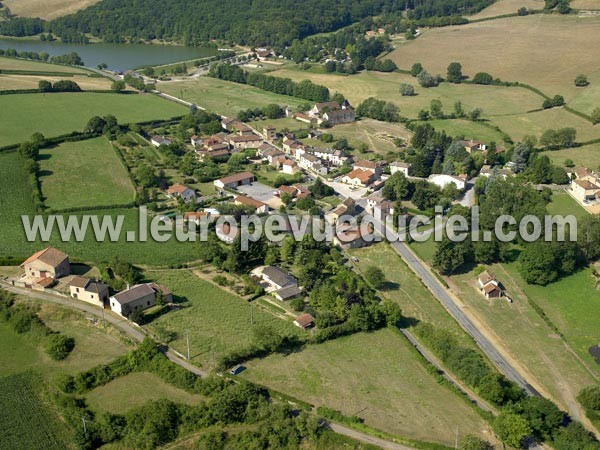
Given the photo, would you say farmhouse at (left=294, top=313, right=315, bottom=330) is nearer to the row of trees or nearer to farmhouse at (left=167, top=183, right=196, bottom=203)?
farmhouse at (left=167, top=183, right=196, bottom=203)

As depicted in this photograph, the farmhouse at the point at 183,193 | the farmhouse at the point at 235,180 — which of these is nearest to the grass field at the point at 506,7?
the farmhouse at the point at 235,180

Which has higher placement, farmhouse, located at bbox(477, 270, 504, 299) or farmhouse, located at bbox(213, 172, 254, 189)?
farmhouse, located at bbox(213, 172, 254, 189)

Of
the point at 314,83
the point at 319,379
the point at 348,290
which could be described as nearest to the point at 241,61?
the point at 314,83

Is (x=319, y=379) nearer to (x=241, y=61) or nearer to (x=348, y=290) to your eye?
(x=348, y=290)

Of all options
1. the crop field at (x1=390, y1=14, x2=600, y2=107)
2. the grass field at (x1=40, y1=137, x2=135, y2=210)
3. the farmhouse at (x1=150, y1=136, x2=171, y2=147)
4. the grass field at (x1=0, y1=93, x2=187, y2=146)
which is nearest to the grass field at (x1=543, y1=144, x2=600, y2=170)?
the crop field at (x1=390, y1=14, x2=600, y2=107)

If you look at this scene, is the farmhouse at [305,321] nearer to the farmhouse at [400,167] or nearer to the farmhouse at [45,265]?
the farmhouse at [45,265]
